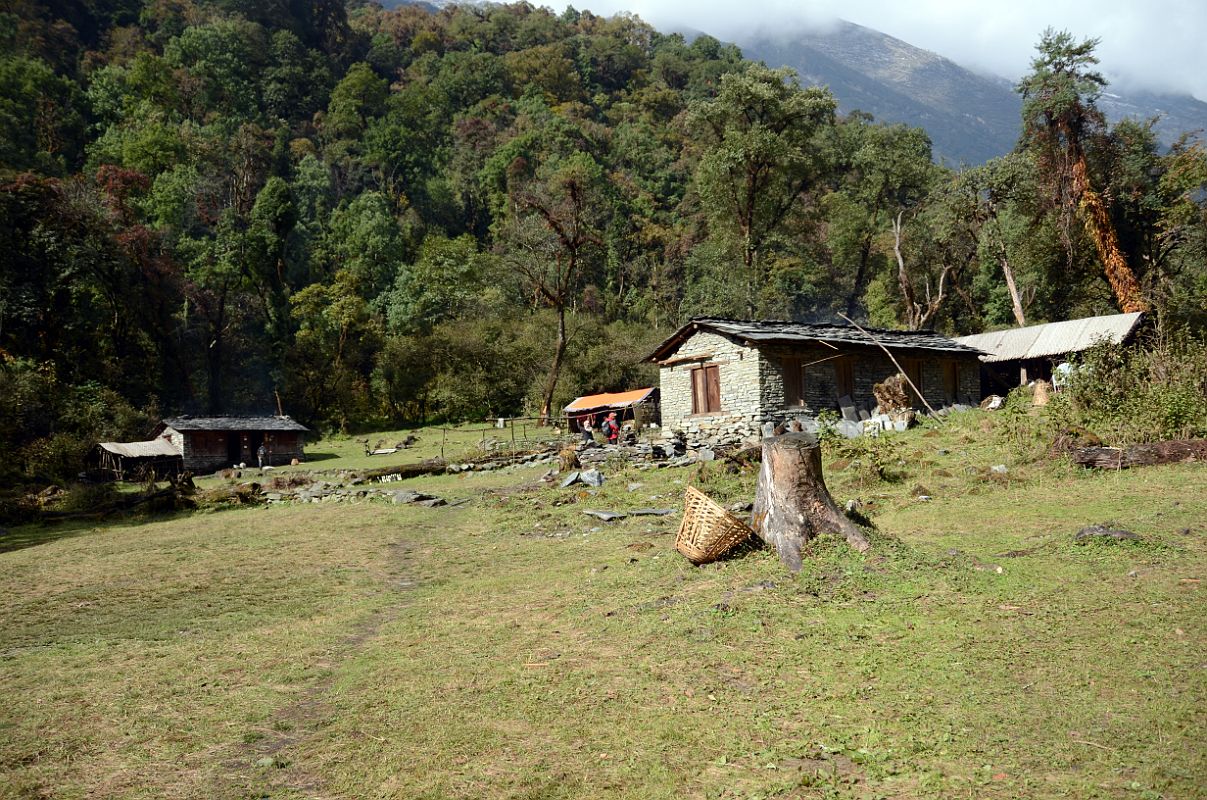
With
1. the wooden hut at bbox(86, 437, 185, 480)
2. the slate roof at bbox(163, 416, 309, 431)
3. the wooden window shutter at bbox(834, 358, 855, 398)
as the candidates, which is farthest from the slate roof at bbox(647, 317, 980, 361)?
the wooden hut at bbox(86, 437, 185, 480)

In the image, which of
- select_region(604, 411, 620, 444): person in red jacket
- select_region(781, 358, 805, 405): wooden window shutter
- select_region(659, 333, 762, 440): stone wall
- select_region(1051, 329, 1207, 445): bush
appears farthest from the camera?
select_region(604, 411, 620, 444): person in red jacket

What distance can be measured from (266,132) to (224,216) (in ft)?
95.3

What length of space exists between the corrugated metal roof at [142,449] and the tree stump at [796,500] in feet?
123

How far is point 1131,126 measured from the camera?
43906 millimetres

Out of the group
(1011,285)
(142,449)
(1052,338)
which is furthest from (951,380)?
(142,449)

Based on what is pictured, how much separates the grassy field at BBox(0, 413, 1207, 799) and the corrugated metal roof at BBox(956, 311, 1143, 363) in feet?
74.6

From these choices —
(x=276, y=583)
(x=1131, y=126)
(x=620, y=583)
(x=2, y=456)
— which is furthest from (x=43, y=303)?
(x=1131, y=126)

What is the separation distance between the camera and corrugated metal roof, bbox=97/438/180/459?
36844 mm

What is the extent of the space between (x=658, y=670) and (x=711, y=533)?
3.21 meters

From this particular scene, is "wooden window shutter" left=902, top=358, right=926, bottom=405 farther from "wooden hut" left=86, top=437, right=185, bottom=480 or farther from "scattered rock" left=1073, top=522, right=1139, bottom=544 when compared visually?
"wooden hut" left=86, top=437, right=185, bottom=480

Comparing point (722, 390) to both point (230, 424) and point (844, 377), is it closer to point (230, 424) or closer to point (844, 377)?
point (844, 377)

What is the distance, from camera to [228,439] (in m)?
42.1

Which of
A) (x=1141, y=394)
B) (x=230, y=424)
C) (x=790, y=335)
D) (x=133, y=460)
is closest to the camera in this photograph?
(x=1141, y=394)

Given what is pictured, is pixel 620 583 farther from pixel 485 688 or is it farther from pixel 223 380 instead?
pixel 223 380
